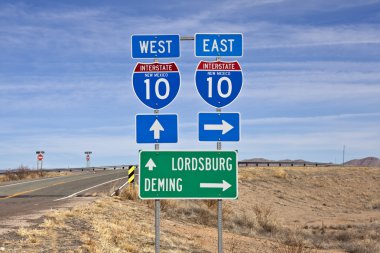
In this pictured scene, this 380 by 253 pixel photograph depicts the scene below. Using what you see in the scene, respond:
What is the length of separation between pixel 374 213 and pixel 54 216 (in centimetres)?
3112

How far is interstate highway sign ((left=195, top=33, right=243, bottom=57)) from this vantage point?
9477 millimetres

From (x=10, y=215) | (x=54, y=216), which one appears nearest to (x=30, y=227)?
(x=54, y=216)

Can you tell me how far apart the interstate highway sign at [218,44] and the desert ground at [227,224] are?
4.79 meters

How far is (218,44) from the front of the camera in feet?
31.3

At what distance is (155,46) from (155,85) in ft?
2.59

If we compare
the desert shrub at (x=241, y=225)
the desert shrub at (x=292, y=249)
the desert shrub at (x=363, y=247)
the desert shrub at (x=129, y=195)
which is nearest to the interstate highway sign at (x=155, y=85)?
the desert shrub at (x=292, y=249)

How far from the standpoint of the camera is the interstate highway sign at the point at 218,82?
9055 mm

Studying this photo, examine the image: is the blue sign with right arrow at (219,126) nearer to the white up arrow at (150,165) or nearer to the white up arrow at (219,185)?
the white up arrow at (219,185)

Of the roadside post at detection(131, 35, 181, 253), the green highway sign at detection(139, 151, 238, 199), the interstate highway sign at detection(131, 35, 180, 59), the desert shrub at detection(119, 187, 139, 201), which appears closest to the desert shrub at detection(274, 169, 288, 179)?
the desert shrub at detection(119, 187, 139, 201)

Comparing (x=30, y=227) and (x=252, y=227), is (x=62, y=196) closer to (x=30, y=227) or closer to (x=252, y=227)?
(x=252, y=227)

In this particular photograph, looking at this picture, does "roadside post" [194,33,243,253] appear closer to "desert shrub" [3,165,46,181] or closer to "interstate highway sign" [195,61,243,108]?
"interstate highway sign" [195,61,243,108]

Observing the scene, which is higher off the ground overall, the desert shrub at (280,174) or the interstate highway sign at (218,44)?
the interstate highway sign at (218,44)

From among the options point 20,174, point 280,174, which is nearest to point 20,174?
point 20,174

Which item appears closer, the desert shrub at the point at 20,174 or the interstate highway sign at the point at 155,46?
the interstate highway sign at the point at 155,46
